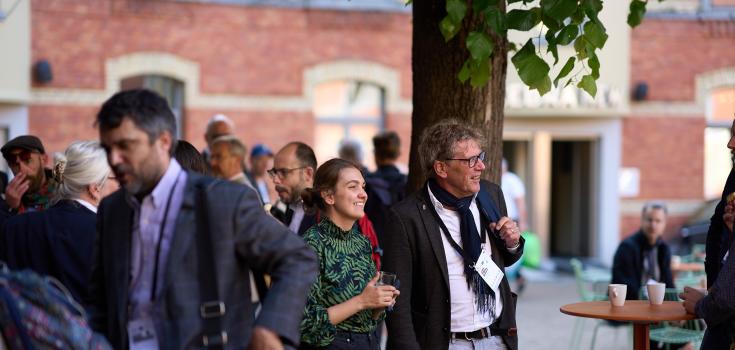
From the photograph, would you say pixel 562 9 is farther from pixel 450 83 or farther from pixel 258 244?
pixel 258 244

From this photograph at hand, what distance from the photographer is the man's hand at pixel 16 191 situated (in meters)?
6.61

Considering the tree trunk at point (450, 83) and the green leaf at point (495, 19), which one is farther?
the tree trunk at point (450, 83)

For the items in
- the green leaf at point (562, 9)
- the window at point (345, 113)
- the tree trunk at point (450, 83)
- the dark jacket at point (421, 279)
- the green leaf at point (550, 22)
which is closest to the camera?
the dark jacket at point (421, 279)

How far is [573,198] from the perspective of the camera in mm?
20984

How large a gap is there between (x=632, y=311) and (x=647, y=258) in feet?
12.8

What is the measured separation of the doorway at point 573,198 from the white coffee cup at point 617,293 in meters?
15.2

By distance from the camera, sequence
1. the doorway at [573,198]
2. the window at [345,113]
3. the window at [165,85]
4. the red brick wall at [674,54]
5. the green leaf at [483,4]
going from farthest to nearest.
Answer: the doorway at [573,198] < the red brick wall at [674,54] < the window at [345,113] < the window at [165,85] < the green leaf at [483,4]

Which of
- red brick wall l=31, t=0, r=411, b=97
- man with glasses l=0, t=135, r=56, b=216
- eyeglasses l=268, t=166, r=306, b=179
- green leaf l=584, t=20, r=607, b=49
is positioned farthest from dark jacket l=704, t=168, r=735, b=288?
red brick wall l=31, t=0, r=411, b=97

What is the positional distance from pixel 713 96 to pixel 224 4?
9.48 m

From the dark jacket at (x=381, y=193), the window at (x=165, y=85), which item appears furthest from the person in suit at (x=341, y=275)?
the window at (x=165, y=85)

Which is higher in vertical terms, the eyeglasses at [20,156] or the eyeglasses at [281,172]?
the eyeglasses at [20,156]

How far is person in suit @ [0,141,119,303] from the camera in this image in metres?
4.98

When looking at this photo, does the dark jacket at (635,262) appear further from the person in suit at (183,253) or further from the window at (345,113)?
the window at (345,113)

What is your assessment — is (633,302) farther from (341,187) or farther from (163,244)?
(163,244)
